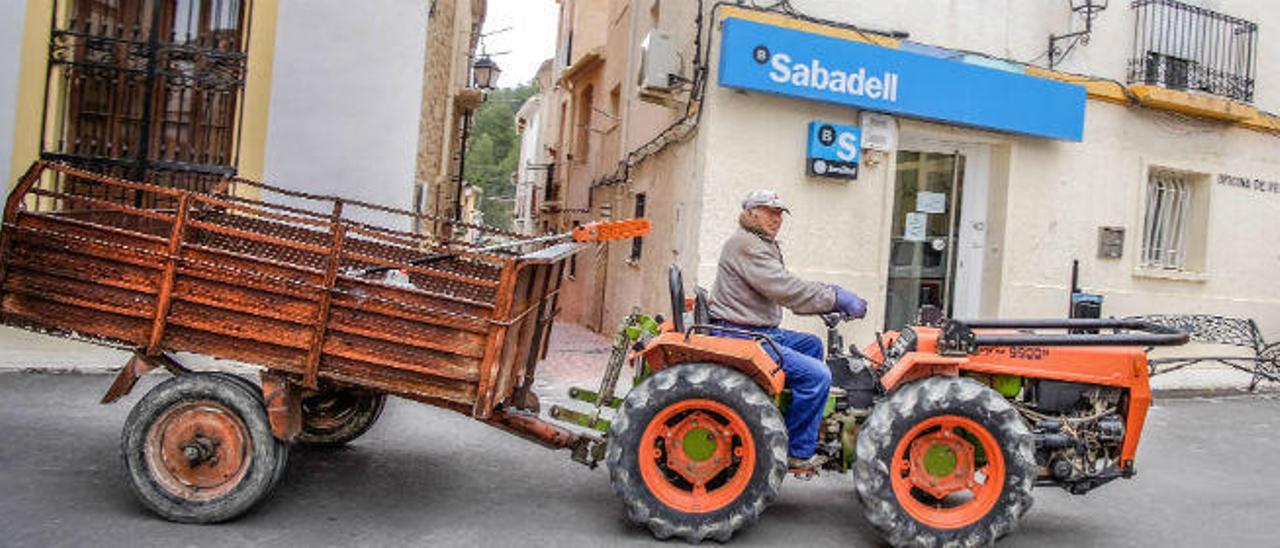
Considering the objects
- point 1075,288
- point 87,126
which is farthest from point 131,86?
point 1075,288

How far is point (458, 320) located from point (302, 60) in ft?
19.4

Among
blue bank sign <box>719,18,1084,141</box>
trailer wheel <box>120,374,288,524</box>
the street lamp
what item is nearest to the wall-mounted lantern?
blue bank sign <box>719,18,1084,141</box>

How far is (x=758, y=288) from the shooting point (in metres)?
5.14

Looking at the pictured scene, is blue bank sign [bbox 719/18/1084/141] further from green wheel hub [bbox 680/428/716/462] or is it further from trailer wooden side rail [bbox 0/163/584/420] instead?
trailer wooden side rail [bbox 0/163/584/420]

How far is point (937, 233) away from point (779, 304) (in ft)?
24.7

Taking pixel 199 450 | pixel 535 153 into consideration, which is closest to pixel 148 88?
pixel 199 450

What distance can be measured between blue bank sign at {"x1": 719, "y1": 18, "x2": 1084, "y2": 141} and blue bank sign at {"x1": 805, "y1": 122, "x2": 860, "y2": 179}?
32cm

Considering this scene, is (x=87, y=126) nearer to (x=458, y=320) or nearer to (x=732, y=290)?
(x=458, y=320)

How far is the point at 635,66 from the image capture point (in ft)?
50.1

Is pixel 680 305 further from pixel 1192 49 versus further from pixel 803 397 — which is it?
pixel 1192 49

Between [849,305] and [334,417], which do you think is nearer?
[849,305]

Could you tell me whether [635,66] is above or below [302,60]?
A: above

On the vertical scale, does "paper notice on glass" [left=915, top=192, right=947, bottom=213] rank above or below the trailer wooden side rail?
above

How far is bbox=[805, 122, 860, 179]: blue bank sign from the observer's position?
34.1ft
